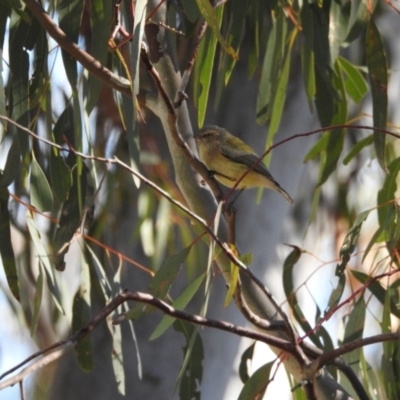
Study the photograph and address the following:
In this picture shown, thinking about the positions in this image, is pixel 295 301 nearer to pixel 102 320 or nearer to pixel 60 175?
pixel 60 175

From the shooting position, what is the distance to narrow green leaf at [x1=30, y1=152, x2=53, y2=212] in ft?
6.37

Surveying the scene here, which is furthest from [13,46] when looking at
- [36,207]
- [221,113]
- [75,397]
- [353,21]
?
[75,397]

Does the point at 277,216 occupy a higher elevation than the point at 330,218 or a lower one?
lower

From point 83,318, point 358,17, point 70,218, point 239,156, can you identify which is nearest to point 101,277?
point 83,318

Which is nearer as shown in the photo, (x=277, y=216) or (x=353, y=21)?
(x=353, y=21)

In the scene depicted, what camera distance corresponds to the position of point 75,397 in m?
2.89

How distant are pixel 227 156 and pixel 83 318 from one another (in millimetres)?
779

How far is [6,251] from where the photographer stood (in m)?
2.02

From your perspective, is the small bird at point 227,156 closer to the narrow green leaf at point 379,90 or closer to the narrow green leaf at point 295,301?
the narrow green leaf at point 295,301

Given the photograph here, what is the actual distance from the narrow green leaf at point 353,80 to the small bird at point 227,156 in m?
0.36

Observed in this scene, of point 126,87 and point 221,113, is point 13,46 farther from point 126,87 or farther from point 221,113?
point 221,113

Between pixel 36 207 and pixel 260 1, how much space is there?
0.86m

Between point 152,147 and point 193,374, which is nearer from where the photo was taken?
point 193,374

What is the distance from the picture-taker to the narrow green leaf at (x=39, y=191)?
194 centimetres
